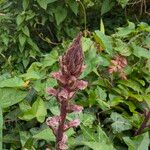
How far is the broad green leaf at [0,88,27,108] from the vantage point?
7.51 ft

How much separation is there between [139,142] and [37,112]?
22.2 inches

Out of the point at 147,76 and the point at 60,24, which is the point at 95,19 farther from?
the point at 147,76

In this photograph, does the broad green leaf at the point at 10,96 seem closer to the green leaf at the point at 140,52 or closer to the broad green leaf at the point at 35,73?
the broad green leaf at the point at 35,73

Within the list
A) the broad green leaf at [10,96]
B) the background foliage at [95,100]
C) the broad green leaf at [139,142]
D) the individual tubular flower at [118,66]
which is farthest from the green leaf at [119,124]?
the broad green leaf at [10,96]

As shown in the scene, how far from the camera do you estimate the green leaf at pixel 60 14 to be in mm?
3895

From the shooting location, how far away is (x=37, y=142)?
226 centimetres

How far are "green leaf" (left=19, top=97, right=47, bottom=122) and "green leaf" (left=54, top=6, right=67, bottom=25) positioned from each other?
1691mm

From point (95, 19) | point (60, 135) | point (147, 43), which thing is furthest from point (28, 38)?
point (60, 135)

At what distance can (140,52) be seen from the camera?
2764 mm

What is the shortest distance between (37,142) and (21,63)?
5.98 feet

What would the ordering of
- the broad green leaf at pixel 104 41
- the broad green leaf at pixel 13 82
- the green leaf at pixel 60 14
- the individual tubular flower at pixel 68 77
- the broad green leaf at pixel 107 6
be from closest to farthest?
the individual tubular flower at pixel 68 77
the broad green leaf at pixel 13 82
the broad green leaf at pixel 104 41
the green leaf at pixel 60 14
the broad green leaf at pixel 107 6

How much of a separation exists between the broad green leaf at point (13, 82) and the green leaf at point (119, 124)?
0.54 metres

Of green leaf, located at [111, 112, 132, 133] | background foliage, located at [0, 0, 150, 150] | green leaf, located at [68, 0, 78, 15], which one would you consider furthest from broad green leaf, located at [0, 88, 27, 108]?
green leaf, located at [68, 0, 78, 15]

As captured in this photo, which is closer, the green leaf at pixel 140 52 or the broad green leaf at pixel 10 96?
the broad green leaf at pixel 10 96
